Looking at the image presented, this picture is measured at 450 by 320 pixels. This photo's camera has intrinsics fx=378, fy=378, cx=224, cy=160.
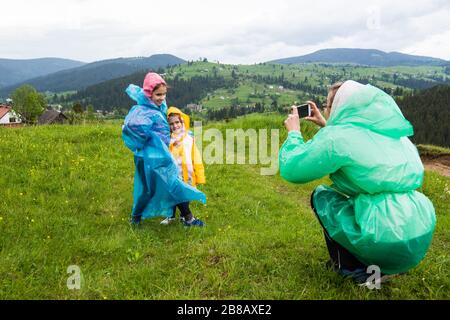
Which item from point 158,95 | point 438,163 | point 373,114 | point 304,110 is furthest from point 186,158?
point 438,163

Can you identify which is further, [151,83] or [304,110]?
[151,83]

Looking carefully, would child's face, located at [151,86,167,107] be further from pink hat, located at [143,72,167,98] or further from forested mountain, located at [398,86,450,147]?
forested mountain, located at [398,86,450,147]

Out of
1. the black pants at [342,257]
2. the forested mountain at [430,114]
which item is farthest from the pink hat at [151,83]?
the forested mountain at [430,114]

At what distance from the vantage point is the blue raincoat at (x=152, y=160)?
630 centimetres

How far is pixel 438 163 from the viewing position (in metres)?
16.1

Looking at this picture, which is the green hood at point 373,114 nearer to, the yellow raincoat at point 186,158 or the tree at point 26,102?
the yellow raincoat at point 186,158

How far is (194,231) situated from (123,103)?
19789cm

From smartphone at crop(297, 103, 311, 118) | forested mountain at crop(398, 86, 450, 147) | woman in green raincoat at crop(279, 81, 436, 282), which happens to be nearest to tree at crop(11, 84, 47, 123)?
forested mountain at crop(398, 86, 450, 147)

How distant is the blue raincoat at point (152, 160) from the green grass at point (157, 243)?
54 centimetres

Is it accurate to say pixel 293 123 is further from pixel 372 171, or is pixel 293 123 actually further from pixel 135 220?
pixel 135 220

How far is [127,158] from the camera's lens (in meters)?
11.4

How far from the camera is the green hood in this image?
3615 mm

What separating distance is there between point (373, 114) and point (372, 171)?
561 millimetres

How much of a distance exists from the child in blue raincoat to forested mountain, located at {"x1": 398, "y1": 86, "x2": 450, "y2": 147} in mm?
100962
